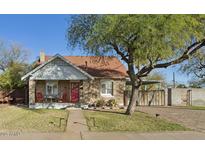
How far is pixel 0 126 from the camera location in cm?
1652

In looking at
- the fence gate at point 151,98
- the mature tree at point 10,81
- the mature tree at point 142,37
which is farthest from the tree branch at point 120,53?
the mature tree at point 10,81

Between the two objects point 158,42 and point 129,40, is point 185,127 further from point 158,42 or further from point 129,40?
point 129,40

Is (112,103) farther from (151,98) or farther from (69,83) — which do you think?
(151,98)

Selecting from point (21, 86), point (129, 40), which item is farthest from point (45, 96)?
point (129, 40)

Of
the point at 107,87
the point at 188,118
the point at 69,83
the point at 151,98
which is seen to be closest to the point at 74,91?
the point at 69,83

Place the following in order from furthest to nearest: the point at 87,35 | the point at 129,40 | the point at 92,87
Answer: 1. the point at 92,87
2. the point at 87,35
3. the point at 129,40

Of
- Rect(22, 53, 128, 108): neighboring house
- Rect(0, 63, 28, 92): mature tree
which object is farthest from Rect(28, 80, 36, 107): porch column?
Rect(0, 63, 28, 92): mature tree

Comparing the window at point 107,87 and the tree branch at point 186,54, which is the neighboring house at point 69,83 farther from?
the tree branch at point 186,54

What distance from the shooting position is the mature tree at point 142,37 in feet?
61.5

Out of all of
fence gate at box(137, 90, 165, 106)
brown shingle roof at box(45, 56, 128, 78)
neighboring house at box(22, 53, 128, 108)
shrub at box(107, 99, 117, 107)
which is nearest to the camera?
neighboring house at box(22, 53, 128, 108)

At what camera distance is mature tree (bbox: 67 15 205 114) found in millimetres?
18734

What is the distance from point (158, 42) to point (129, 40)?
232cm

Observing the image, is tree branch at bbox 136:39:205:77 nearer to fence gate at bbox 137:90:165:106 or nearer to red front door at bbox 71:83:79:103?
red front door at bbox 71:83:79:103

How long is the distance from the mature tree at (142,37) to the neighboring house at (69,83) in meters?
5.47
